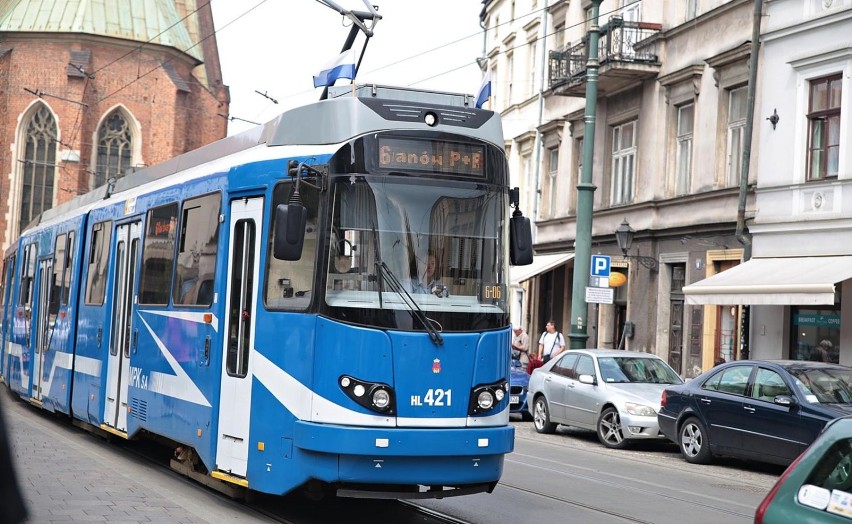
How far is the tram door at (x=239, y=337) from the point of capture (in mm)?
9680

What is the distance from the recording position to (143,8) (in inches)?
2457

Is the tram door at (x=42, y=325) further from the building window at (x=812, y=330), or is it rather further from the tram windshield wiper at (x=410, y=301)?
the building window at (x=812, y=330)

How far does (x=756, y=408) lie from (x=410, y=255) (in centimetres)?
787

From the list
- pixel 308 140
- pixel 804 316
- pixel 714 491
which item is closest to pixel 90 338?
pixel 308 140

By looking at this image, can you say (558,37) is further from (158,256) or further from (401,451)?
(401,451)

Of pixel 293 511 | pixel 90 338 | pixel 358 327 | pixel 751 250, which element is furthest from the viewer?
pixel 751 250

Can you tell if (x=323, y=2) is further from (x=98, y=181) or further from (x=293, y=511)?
(x=98, y=181)

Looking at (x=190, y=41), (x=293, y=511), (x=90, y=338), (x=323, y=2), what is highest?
(x=190, y=41)

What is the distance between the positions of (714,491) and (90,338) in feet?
25.8

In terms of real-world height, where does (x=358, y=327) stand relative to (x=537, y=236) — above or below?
below

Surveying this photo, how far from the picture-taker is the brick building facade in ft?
190

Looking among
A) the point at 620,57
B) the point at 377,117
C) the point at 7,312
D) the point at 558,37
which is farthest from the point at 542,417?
the point at 558,37

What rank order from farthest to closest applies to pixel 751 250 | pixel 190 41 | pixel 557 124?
pixel 190 41 → pixel 557 124 → pixel 751 250

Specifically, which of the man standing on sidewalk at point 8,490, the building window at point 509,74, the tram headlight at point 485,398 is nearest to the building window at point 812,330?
the tram headlight at point 485,398
